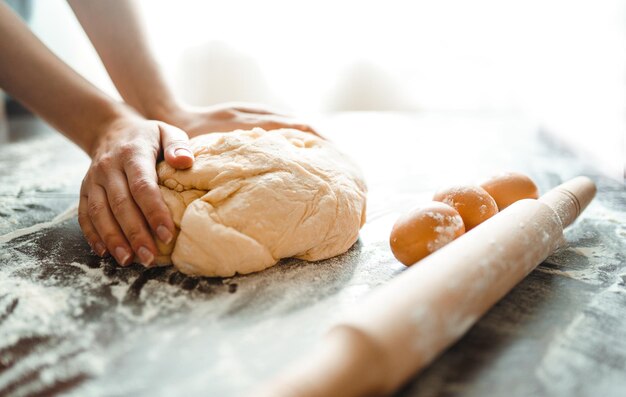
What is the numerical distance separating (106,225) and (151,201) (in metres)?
0.14

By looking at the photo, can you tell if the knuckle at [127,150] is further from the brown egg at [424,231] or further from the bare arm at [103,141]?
the brown egg at [424,231]

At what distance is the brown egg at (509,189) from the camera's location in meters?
1.39

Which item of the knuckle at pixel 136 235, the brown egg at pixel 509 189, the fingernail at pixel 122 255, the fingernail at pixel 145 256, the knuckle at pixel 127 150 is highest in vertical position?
the knuckle at pixel 127 150

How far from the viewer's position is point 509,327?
97 centimetres

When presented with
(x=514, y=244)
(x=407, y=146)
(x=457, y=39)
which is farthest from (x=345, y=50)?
(x=514, y=244)

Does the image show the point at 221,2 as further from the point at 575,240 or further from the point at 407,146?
the point at 575,240

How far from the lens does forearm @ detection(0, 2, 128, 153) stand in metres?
1.52

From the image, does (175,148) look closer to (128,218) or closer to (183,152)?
(183,152)

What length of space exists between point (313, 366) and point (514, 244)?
558mm

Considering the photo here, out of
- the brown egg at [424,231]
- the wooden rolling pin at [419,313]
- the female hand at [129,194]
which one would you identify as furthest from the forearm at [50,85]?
the wooden rolling pin at [419,313]

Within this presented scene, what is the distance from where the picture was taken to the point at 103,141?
1395 millimetres

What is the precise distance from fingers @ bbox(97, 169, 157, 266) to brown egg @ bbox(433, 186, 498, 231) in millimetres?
768

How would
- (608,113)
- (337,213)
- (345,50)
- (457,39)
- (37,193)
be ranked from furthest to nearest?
(345,50) < (457,39) < (608,113) < (37,193) < (337,213)

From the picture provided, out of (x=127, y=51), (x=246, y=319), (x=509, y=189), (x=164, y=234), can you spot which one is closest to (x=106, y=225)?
(x=164, y=234)
